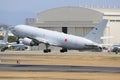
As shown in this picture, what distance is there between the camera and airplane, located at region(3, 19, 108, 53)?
120 metres

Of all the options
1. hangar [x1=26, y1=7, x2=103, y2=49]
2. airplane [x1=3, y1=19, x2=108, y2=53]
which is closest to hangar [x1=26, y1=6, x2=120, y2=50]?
hangar [x1=26, y1=7, x2=103, y2=49]

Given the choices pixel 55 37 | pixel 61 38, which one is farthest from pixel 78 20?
pixel 61 38

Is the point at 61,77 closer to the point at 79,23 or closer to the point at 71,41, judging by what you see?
the point at 71,41

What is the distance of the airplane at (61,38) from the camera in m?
120

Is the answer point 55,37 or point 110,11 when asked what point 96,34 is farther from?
point 110,11

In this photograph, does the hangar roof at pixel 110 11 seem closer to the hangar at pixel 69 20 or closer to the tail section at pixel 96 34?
the hangar at pixel 69 20

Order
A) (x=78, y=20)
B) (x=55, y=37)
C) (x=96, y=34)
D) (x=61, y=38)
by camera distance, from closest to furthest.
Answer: (x=96, y=34) < (x=61, y=38) < (x=55, y=37) < (x=78, y=20)

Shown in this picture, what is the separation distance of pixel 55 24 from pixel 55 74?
135 metres

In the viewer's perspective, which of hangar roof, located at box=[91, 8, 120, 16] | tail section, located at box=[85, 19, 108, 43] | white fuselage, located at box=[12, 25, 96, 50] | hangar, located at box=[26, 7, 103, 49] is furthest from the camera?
hangar roof, located at box=[91, 8, 120, 16]

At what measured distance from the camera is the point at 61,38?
12362 cm

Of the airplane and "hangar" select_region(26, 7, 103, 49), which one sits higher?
"hangar" select_region(26, 7, 103, 49)

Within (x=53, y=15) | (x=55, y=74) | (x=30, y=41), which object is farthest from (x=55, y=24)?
(x=55, y=74)

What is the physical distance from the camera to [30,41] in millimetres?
122875

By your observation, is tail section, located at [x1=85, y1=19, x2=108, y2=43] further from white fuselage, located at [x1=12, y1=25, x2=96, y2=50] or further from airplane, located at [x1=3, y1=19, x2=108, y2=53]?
white fuselage, located at [x1=12, y1=25, x2=96, y2=50]
